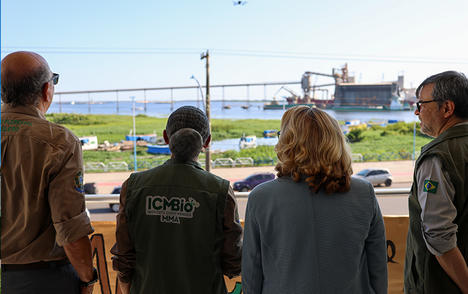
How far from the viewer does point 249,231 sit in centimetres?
94

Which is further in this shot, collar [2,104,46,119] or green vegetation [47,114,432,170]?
green vegetation [47,114,432,170]

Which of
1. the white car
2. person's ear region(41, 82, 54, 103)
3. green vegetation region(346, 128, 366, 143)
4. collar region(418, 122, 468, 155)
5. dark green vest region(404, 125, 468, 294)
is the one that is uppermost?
person's ear region(41, 82, 54, 103)

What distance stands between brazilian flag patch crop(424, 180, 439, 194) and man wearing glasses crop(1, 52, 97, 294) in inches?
42.9

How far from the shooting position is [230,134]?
26.8 metres

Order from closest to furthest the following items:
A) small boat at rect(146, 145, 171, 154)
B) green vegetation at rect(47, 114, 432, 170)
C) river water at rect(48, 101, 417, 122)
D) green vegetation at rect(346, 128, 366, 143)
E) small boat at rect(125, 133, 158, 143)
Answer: green vegetation at rect(47, 114, 432, 170)
small boat at rect(146, 145, 171, 154)
green vegetation at rect(346, 128, 366, 143)
small boat at rect(125, 133, 158, 143)
river water at rect(48, 101, 417, 122)

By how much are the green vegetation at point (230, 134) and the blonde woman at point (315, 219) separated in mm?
19293

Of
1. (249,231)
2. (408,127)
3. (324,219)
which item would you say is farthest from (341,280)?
(408,127)

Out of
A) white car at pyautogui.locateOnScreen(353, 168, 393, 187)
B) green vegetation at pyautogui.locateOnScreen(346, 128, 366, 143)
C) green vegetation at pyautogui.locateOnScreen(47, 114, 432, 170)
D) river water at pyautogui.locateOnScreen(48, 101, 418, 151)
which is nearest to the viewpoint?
white car at pyautogui.locateOnScreen(353, 168, 393, 187)

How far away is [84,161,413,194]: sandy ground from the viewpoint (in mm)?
14680

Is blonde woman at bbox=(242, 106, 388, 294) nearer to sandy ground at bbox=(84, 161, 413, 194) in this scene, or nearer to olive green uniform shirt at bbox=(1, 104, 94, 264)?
olive green uniform shirt at bbox=(1, 104, 94, 264)

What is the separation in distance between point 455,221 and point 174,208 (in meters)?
0.92

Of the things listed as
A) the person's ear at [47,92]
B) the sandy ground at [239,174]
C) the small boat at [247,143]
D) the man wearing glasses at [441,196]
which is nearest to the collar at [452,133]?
the man wearing glasses at [441,196]

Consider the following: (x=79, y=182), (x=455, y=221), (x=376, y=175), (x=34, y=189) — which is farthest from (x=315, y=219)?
(x=376, y=175)

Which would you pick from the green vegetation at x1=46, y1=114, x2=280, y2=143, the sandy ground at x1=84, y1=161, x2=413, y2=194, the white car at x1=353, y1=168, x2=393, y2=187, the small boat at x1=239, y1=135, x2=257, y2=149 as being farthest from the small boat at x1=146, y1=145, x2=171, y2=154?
the white car at x1=353, y1=168, x2=393, y2=187
